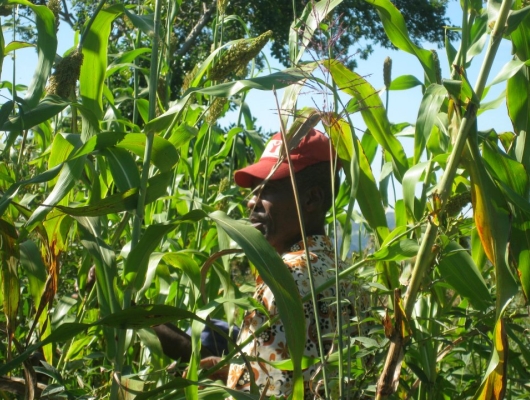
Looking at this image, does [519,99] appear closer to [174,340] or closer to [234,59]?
[234,59]

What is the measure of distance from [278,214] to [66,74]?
811mm

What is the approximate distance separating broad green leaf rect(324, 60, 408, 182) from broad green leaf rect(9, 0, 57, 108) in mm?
580

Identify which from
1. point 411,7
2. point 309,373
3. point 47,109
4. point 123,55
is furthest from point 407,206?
point 411,7

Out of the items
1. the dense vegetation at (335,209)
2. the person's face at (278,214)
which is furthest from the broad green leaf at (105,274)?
the person's face at (278,214)

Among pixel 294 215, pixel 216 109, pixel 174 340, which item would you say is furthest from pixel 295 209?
pixel 174 340

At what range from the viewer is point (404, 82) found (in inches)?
77.4

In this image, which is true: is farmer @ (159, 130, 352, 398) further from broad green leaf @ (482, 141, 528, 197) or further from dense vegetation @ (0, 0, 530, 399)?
broad green leaf @ (482, 141, 528, 197)

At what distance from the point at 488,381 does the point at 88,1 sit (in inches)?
284

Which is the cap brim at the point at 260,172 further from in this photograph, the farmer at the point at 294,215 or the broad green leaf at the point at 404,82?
the broad green leaf at the point at 404,82

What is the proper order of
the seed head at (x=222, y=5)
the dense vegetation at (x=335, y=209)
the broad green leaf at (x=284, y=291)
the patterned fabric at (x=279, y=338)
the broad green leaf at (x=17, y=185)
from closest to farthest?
the broad green leaf at (x=284, y=291) < the dense vegetation at (x=335, y=209) < the broad green leaf at (x=17, y=185) < the patterned fabric at (x=279, y=338) < the seed head at (x=222, y=5)

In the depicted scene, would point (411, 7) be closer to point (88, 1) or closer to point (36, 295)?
point (88, 1)

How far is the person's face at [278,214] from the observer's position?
2.11 m

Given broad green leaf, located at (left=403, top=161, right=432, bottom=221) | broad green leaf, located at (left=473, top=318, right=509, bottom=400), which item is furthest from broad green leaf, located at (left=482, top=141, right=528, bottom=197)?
broad green leaf, located at (left=473, top=318, right=509, bottom=400)

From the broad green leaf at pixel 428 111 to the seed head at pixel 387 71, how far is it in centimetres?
32
